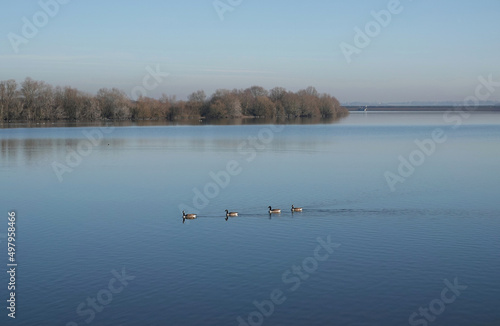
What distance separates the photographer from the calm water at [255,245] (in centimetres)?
1275

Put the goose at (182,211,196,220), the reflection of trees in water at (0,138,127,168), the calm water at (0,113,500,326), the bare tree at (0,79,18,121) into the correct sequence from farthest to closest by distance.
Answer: the bare tree at (0,79,18,121) → the reflection of trees in water at (0,138,127,168) → the goose at (182,211,196,220) → the calm water at (0,113,500,326)

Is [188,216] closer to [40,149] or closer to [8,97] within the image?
[40,149]

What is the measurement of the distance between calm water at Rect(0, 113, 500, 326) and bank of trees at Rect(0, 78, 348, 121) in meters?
76.6

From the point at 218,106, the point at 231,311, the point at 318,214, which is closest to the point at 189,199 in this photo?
the point at 318,214

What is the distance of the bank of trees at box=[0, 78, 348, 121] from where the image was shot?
10638cm

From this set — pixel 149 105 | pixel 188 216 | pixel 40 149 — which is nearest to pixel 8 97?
Result: pixel 149 105

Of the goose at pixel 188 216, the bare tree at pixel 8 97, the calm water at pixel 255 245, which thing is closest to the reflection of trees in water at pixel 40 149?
the calm water at pixel 255 245

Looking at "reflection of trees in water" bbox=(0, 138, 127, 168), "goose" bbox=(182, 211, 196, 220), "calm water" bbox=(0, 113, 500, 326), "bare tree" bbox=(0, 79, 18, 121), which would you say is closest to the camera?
"calm water" bbox=(0, 113, 500, 326)

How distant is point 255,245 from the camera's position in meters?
17.7

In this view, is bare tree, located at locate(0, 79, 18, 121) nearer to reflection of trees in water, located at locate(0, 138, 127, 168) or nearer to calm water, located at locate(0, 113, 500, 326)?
reflection of trees in water, located at locate(0, 138, 127, 168)

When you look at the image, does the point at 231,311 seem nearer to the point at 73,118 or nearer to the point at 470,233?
the point at 470,233

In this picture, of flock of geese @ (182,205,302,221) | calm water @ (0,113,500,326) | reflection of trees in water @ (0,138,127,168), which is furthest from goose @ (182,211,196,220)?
reflection of trees in water @ (0,138,127,168)

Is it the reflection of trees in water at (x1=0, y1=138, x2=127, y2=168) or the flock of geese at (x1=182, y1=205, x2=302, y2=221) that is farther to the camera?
the reflection of trees in water at (x1=0, y1=138, x2=127, y2=168)

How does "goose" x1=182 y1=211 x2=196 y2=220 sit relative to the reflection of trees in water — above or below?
below
